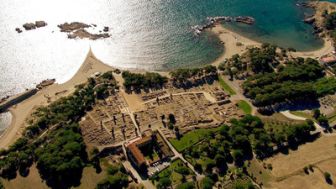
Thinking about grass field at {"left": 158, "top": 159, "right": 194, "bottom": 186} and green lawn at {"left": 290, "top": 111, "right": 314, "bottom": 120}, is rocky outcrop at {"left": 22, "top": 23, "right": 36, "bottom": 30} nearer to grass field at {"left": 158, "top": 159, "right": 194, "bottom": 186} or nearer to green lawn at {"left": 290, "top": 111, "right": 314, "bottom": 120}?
grass field at {"left": 158, "top": 159, "right": 194, "bottom": 186}

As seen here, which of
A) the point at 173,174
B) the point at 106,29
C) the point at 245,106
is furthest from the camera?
the point at 106,29

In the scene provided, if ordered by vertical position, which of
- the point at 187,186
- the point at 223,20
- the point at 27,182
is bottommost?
the point at 187,186

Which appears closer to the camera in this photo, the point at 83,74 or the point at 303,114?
the point at 303,114

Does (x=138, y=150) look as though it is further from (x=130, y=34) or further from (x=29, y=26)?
(x=29, y=26)

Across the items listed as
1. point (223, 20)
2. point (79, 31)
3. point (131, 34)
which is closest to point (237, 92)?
point (223, 20)

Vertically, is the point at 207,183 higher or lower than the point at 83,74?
lower

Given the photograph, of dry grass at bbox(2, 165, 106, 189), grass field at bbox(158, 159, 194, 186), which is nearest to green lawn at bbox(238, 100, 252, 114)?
grass field at bbox(158, 159, 194, 186)
